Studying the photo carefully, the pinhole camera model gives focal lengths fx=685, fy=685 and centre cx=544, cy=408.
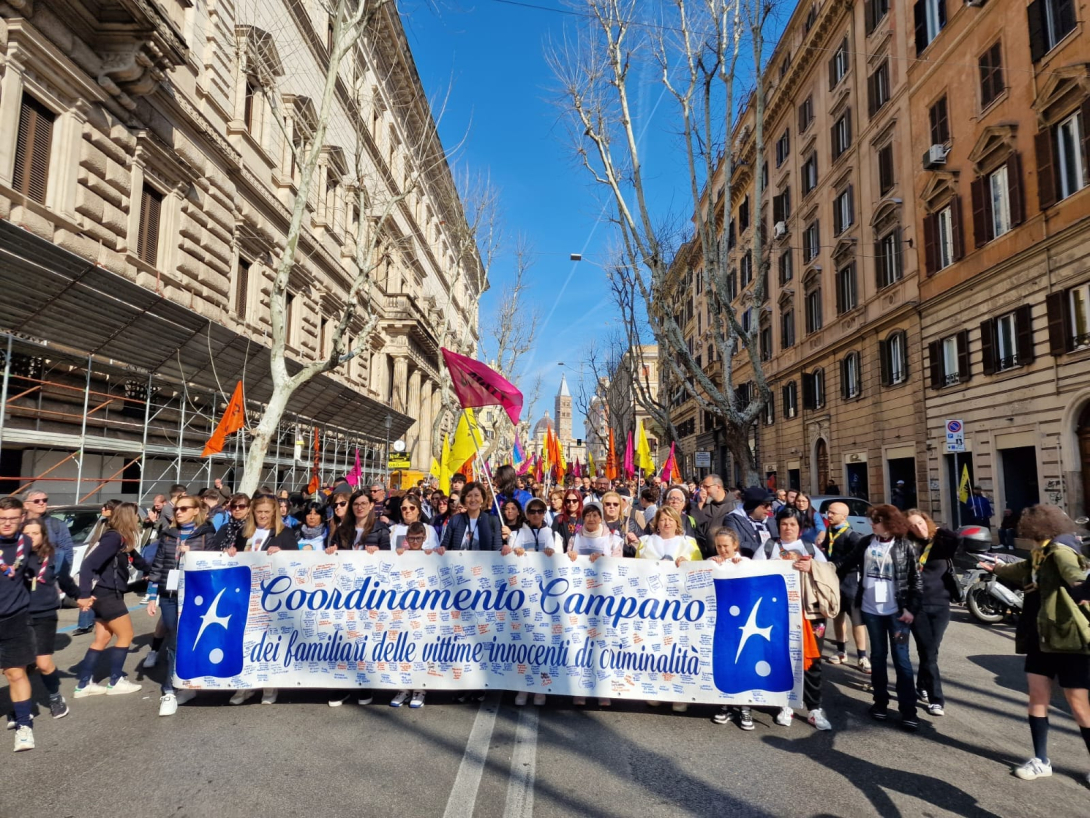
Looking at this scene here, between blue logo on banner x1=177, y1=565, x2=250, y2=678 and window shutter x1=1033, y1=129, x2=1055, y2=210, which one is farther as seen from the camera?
window shutter x1=1033, y1=129, x2=1055, y2=210

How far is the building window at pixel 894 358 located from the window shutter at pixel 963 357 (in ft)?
9.64

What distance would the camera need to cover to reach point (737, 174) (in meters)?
38.5

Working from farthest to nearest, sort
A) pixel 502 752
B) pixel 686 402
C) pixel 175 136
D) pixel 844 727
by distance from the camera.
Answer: pixel 686 402, pixel 175 136, pixel 844 727, pixel 502 752

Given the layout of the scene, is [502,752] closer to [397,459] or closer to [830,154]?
[397,459]

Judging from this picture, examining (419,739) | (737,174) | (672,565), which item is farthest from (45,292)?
(737,174)

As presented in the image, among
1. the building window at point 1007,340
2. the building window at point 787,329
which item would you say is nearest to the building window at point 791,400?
the building window at point 787,329

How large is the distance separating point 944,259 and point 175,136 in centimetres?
2181

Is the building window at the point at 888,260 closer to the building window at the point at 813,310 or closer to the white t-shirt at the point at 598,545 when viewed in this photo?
the building window at the point at 813,310

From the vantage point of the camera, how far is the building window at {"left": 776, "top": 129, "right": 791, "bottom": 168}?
34.8 m

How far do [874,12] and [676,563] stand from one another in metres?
28.1

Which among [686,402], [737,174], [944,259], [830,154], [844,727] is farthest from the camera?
[686,402]

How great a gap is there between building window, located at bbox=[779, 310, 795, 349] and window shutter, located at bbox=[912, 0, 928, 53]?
13.4 metres

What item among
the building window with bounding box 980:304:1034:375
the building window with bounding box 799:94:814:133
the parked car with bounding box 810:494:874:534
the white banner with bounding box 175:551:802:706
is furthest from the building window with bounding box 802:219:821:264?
the white banner with bounding box 175:551:802:706

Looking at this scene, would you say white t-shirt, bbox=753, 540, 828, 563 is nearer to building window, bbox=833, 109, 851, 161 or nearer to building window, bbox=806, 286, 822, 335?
building window, bbox=833, 109, 851, 161
